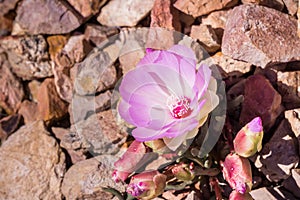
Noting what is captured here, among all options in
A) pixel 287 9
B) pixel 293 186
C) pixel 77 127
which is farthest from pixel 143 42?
pixel 293 186

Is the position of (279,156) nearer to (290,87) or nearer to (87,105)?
(290,87)

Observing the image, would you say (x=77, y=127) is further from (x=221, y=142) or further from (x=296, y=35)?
(x=296, y=35)

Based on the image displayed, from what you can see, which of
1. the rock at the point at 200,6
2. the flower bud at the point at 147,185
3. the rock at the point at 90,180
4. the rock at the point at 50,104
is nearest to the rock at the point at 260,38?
the rock at the point at 200,6

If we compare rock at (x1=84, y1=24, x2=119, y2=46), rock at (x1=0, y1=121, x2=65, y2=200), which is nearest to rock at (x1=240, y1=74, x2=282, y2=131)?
rock at (x1=84, y1=24, x2=119, y2=46)

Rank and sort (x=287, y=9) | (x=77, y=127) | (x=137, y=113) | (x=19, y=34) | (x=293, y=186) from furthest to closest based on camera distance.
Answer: (x=19, y=34) → (x=77, y=127) → (x=287, y=9) → (x=293, y=186) → (x=137, y=113)

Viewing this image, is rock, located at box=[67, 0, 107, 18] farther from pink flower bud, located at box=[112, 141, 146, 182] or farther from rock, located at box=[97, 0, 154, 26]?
pink flower bud, located at box=[112, 141, 146, 182]

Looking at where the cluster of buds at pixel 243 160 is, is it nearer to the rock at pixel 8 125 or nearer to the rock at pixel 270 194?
the rock at pixel 270 194

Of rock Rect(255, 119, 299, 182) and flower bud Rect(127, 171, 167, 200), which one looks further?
rock Rect(255, 119, 299, 182)
